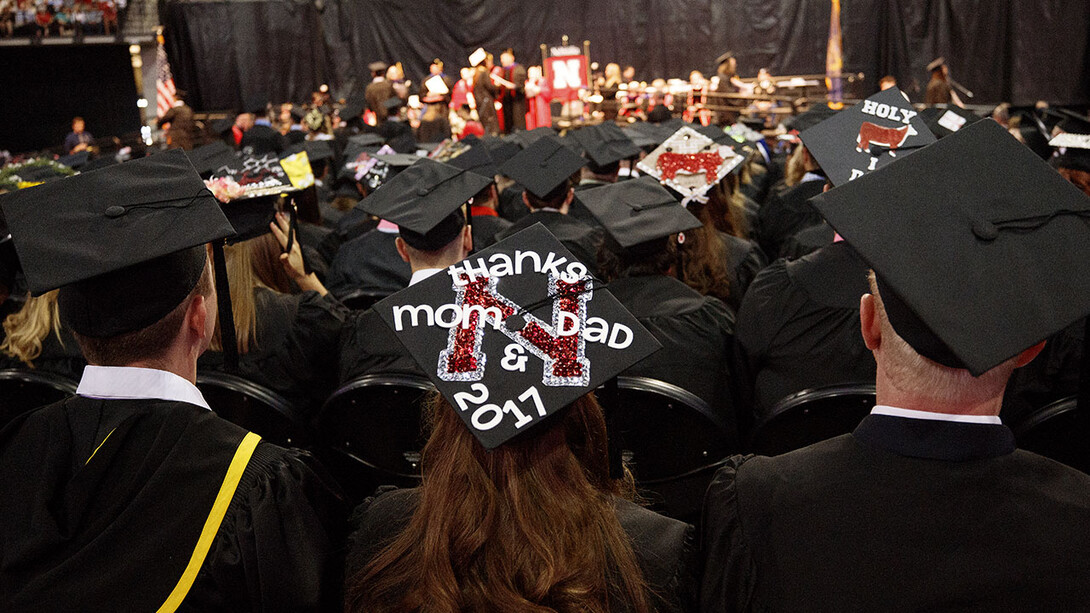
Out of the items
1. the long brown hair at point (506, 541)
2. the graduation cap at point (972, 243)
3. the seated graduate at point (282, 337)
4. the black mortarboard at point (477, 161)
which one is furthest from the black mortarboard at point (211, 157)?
the graduation cap at point (972, 243)

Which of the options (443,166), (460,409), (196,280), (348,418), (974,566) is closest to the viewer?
(974,566)

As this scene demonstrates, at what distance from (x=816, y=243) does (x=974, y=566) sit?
3.02m

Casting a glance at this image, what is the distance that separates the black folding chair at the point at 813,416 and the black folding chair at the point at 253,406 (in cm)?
147

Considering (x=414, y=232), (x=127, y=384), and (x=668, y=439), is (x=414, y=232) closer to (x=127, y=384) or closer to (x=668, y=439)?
(x=668, y=439)

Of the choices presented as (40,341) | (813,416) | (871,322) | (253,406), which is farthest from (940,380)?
(40,341)

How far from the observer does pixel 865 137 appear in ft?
12.9

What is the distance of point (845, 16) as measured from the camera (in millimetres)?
19906

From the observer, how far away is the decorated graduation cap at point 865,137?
12.5ft

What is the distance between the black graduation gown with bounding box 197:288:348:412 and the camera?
3.20 meters

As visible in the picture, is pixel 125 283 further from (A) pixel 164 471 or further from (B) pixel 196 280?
(A) pixel 164 471

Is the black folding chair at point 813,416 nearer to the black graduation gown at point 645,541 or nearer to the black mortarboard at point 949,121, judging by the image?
the black graduation gown at point 645,541

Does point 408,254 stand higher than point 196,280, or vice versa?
point 196,280

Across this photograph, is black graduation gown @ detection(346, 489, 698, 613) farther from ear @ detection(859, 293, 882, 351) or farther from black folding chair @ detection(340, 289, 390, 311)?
black folding chair @ detection(340, 289, 390, 311)

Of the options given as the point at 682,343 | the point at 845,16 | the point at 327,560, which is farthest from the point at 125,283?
the point at 845,16
